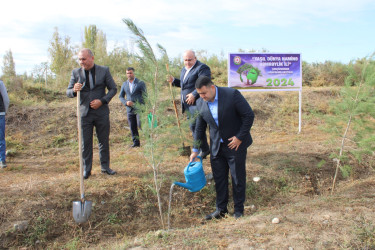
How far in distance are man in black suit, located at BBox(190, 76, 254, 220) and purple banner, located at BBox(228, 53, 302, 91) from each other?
445cm

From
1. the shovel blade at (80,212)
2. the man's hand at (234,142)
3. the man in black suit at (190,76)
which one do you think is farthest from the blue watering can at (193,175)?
the shovel blade at (80,212)

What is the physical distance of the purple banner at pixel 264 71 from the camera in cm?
841

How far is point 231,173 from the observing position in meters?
4.17

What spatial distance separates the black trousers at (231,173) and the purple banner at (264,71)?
4.56 m

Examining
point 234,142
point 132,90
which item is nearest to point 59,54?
point 132,90

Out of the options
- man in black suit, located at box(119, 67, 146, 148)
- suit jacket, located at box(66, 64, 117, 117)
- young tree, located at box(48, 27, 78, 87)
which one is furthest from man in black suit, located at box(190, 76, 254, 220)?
young tree, located at box(48, 27, 78, 87)

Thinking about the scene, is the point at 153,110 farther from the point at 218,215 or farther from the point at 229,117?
the point at 218,215

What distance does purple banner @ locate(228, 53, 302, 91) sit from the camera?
8.41 meters

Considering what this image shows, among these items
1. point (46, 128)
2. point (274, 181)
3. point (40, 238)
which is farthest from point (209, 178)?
point (46, 128)

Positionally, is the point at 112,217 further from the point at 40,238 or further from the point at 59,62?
the point at 59,62

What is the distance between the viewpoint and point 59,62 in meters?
15.4

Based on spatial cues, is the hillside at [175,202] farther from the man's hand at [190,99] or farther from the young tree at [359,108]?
the man's hand at [190,99]

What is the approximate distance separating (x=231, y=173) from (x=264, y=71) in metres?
5.21

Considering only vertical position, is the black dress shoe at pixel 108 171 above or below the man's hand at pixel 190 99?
below
